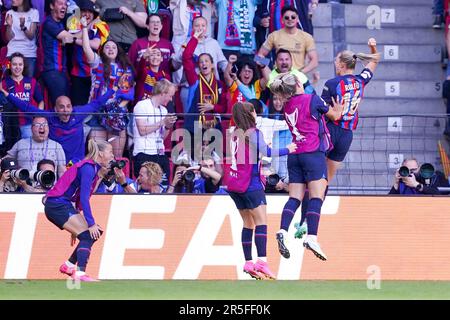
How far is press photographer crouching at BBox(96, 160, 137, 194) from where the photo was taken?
1428 centimetres

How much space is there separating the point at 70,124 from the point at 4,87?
1.49 metres

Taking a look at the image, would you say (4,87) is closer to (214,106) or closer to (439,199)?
(214,106)

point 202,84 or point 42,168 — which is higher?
point 202,84

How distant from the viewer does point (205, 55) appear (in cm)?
1684

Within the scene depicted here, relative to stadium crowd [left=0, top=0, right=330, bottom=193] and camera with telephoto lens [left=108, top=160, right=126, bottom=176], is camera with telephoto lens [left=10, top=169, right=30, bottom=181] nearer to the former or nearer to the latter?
stadium crowd [left=0, top=0, right=330, bottom=193]

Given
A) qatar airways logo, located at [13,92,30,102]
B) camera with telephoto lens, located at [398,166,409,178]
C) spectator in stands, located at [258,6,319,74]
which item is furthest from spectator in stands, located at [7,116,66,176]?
camera with telephoto lens, located at [398,166,409,178]

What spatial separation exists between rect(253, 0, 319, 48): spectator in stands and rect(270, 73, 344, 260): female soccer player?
5094 mm

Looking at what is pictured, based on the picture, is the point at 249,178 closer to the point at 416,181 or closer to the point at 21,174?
the point at 416,181

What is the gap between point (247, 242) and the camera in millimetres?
13281

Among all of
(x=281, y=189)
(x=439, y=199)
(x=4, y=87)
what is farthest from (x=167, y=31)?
(x=439, y=199)

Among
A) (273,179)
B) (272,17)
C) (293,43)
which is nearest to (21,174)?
(273,179)

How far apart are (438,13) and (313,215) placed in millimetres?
7647

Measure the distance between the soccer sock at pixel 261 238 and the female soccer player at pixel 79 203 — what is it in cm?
177

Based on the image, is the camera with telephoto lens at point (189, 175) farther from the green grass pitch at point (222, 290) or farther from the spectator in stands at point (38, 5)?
the spectator in stands at point (38, 5)
